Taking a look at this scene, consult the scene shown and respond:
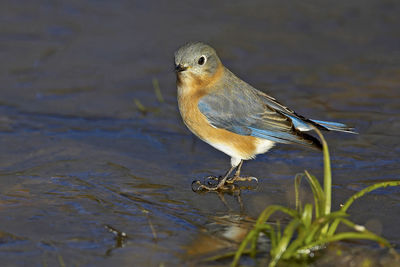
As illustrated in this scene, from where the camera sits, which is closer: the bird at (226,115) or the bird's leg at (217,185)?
the bird's leg at (217,185)

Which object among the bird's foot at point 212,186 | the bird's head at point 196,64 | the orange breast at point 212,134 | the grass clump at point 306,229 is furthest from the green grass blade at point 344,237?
the bird's head at point 196,64

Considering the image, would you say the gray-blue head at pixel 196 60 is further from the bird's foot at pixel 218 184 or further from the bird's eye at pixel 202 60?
the bird's foot at pixel 218 184

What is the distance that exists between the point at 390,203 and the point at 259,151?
1.34 m

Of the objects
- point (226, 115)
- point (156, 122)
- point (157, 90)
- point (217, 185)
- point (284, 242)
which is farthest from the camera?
point (157, 90)

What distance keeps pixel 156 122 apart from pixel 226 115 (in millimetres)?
1672

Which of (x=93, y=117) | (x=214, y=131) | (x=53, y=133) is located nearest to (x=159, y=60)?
(x=93, y=117)

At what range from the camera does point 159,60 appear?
9.27 meters

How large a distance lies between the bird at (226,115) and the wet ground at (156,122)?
36cm

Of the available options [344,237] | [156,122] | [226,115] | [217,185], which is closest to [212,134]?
[226,115]

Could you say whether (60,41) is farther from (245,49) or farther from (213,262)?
(213,262)

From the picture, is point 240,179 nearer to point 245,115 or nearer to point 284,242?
point 245,115

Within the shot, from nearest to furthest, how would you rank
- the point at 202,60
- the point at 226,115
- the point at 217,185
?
the point at 217,185 → the point at 226,115 → the point at 202,60

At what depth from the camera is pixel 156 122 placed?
24.6 ft

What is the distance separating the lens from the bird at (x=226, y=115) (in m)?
5.96
